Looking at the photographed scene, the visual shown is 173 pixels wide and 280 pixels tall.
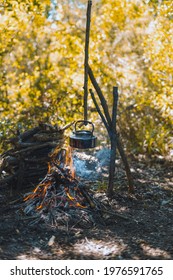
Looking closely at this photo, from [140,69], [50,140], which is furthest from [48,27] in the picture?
[50,140]

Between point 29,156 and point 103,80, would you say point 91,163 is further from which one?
point 103,80

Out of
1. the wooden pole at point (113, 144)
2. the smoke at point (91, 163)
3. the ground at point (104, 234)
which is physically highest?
the wooden pole at point (113, 144)

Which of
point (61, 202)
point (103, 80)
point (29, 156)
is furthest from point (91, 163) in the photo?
point (61, 202)

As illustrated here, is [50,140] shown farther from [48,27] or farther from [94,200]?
[48,27]

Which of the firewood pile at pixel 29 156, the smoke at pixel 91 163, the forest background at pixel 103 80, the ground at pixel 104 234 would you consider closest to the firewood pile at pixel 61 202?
the ground at pixel 104 234

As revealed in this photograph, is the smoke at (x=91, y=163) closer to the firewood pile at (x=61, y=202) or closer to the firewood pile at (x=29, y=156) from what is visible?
the firewood pile at (x=29, y=156)

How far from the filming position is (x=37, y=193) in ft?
17.1

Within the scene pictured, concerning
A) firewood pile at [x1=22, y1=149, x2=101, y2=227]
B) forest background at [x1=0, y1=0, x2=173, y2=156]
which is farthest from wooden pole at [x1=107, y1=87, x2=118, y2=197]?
forest background at [x1=0, y1=0, x2=173, y2=156]

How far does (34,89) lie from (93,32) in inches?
86.1

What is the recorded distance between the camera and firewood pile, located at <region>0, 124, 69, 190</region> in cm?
568

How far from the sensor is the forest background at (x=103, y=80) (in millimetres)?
7633

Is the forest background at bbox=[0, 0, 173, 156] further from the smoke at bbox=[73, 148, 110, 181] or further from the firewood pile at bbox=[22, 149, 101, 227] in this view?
the firewood pile at bbox=[22, 149, 101, 227]

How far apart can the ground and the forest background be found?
8.11 feet

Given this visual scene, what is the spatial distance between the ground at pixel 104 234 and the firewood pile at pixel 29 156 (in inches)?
10.8
